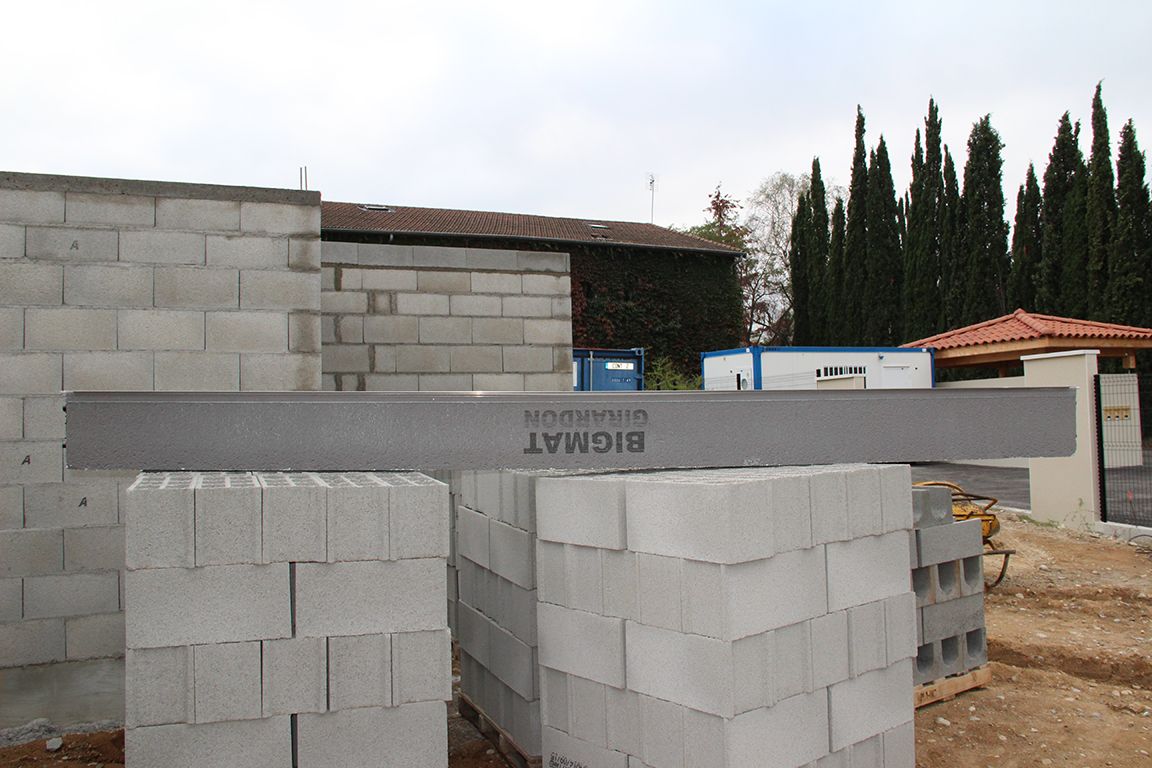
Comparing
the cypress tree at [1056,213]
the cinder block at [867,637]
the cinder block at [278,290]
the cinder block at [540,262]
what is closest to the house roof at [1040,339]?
the cypress tree at [1056,213]

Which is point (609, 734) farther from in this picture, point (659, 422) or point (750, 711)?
point (659, 422)

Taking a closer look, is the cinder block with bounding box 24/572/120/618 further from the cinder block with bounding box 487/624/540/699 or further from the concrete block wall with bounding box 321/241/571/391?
the cinder block with bounding box 487/624/540/699

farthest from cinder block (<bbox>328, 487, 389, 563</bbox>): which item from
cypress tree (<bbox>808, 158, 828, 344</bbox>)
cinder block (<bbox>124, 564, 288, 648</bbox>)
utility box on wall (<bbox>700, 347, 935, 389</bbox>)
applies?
cypress tree (<bbox>808, 158, 828, 344</bbox>)

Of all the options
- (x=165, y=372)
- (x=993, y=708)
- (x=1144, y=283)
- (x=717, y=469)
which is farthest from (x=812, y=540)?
(x=1144, y=283)

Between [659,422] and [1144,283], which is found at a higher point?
[1144,283]

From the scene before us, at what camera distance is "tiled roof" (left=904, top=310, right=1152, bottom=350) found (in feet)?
60.6

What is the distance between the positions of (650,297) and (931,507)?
2497 centimetres

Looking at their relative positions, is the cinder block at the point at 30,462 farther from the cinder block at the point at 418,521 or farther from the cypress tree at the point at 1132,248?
the cypress tree at the point at 1132,248

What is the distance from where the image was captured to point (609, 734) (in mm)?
3340

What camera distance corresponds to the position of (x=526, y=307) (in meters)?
7.28

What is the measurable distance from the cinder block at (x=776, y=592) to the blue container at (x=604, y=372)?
17.2 metres

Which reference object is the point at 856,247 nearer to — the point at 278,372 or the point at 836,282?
the point at 836,282

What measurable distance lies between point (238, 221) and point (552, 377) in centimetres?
297

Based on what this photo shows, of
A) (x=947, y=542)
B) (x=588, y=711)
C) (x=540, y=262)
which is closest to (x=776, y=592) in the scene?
(x=588, y=711)
